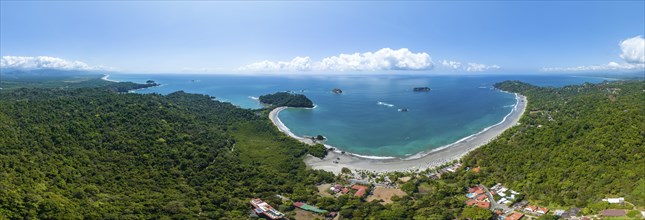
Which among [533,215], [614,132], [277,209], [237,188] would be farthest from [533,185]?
[237,188]

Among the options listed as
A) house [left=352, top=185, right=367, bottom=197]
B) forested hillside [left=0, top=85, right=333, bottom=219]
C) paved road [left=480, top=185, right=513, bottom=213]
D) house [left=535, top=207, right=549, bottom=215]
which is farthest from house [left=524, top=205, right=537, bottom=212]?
forested hillside [left=0, top=85, right=333, bottom=219]

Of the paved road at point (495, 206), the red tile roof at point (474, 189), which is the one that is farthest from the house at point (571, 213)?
the red tile roof at point (474, 189)

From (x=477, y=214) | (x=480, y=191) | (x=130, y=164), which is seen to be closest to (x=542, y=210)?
(x=477, y=214)

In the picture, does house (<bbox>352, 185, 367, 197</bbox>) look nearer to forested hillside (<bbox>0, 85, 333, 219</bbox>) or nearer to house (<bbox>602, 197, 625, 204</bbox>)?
forested hillside (<bbox>0, 85, 333, 219</bbox>)

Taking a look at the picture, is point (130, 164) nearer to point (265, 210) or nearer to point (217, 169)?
point (217, 169)

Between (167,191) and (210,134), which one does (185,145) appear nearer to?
(210,134)

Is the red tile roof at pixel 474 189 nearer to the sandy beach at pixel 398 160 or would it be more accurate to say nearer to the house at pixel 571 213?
the house at pixel 571 213
